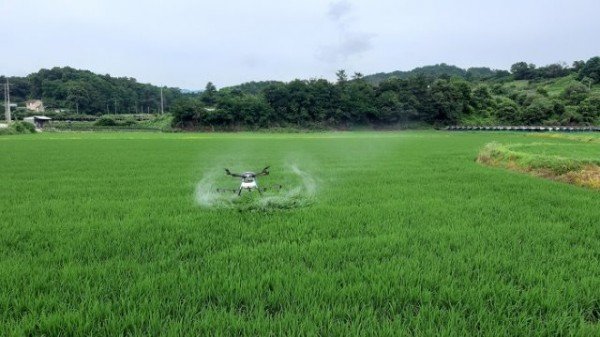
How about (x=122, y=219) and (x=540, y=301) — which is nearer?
(x=540, y=301)

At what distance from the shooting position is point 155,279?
11.4ft

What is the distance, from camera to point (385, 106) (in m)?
70.8

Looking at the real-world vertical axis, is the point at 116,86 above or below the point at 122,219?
above

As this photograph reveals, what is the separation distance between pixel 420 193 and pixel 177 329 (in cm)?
681

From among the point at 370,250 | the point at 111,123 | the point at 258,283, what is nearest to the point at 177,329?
the point at 258,283

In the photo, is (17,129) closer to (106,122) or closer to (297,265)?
(106,122)

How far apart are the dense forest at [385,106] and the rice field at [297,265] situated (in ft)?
192

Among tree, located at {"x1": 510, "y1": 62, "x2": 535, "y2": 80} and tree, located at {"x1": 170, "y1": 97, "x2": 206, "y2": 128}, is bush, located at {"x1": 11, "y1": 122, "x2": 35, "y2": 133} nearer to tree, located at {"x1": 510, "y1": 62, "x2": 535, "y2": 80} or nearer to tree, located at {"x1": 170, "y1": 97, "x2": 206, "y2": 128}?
tree, located at {"x1": 170, "y1": 97, "x2": 206, "y2": 128}

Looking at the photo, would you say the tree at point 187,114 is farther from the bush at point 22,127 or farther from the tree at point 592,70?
the tree at point 592,70

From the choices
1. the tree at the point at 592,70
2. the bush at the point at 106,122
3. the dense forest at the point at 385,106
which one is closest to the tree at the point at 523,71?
the tree at the point at 592,70

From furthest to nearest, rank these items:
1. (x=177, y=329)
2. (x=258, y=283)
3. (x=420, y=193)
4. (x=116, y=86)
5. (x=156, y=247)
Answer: (x=116, y=86), (x=420, y=193), (x=156, y=247), (x=258, y=283), (x=177, y=329)

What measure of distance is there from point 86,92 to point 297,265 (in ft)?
335

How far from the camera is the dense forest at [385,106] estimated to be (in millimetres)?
64875

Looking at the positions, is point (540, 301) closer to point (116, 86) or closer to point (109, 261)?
point (109, 261)
